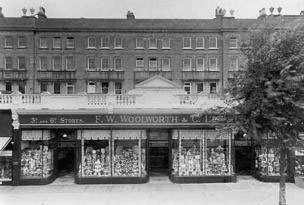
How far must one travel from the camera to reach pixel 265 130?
1180cm

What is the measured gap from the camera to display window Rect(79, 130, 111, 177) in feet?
53.8

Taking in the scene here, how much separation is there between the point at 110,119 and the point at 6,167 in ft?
19.1

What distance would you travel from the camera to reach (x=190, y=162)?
16656 mm

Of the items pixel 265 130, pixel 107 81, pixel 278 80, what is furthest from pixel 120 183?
pixel 107 81

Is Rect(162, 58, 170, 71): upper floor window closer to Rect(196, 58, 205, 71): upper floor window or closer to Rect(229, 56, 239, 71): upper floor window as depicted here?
Rect(196, 58, 205, 71): upper floor window

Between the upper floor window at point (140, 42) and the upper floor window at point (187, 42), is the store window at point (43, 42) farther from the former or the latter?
the upper floor window at point (187, 42)

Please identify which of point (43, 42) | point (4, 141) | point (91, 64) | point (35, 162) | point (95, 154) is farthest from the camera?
point (43, 42)

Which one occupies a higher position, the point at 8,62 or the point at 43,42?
the point at 43,42

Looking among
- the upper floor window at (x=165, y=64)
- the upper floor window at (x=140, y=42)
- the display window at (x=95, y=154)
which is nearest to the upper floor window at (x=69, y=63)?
the upper floor window at (x=140, y=42)

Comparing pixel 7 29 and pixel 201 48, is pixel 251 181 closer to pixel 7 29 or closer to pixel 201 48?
pixel 201 48

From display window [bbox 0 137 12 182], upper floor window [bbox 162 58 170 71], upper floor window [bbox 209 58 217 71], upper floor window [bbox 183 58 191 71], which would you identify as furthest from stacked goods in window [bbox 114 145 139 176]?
upper floor window [bbox 209 58 217 71]

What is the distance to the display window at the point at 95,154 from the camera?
16406mm

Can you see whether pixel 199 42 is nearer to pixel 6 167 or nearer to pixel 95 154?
pixel 95 154

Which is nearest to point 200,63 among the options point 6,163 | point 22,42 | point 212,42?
point 212,42
